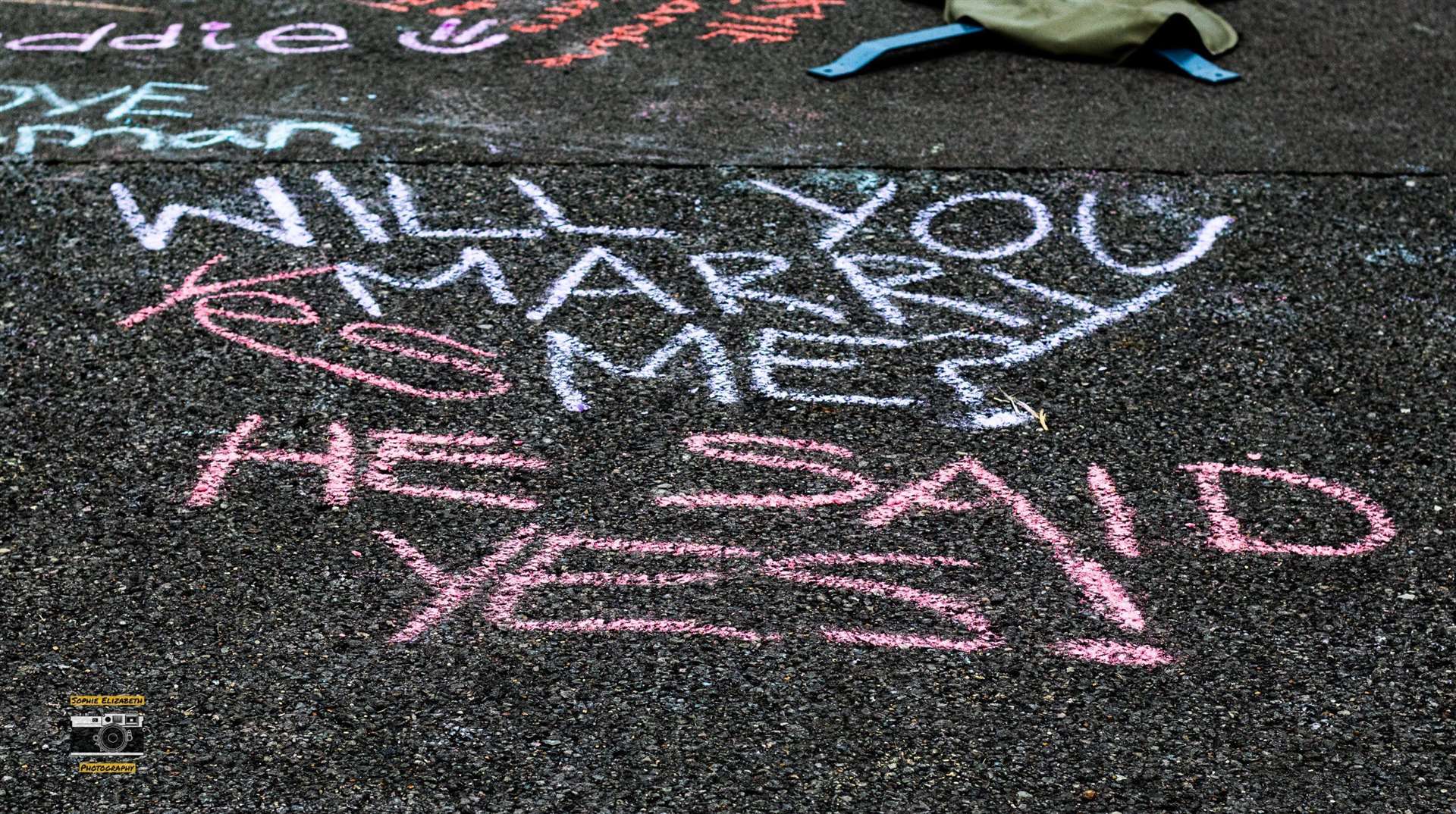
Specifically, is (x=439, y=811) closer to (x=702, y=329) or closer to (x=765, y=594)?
(x=765, y=594)

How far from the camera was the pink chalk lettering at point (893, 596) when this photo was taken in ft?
9.34

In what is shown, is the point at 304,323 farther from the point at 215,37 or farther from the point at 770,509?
the point at 215,37

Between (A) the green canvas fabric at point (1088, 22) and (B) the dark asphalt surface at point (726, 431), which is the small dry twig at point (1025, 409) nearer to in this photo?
(B) the dark asphalt surface at point (726, 431)

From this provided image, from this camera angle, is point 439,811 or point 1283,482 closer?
point 439,811

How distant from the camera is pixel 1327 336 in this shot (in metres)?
3.85

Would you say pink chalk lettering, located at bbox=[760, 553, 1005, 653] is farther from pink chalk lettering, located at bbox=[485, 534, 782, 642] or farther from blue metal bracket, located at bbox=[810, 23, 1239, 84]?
blue metal bracket, located at bbox=[810, 23, 1239, 84]

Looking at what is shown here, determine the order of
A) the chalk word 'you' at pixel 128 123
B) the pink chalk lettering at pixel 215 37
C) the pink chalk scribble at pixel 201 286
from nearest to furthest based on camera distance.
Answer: the pink chalk scribble at pixel 201 286 → the chalk word 'you' at pixel 128 123 → the pink chalk lettering at pixel 215 37

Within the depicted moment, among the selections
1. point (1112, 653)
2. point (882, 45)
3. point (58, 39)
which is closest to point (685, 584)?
point (1112, 653)

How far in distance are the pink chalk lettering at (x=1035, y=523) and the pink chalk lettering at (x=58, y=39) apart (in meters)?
3.54

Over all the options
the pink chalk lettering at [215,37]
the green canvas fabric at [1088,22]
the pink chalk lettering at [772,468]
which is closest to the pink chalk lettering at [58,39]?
the pink chalk lettering at [215,37]

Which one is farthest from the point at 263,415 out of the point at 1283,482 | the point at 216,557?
the point at 1283,482

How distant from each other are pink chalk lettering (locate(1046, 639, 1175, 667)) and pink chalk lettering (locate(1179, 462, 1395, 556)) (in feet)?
1.24

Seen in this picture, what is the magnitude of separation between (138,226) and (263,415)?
1.04 meters

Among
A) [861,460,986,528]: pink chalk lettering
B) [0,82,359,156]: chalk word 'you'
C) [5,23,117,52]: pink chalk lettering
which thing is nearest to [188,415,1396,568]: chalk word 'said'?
[861,460,986,528]: pink chalk lettering
